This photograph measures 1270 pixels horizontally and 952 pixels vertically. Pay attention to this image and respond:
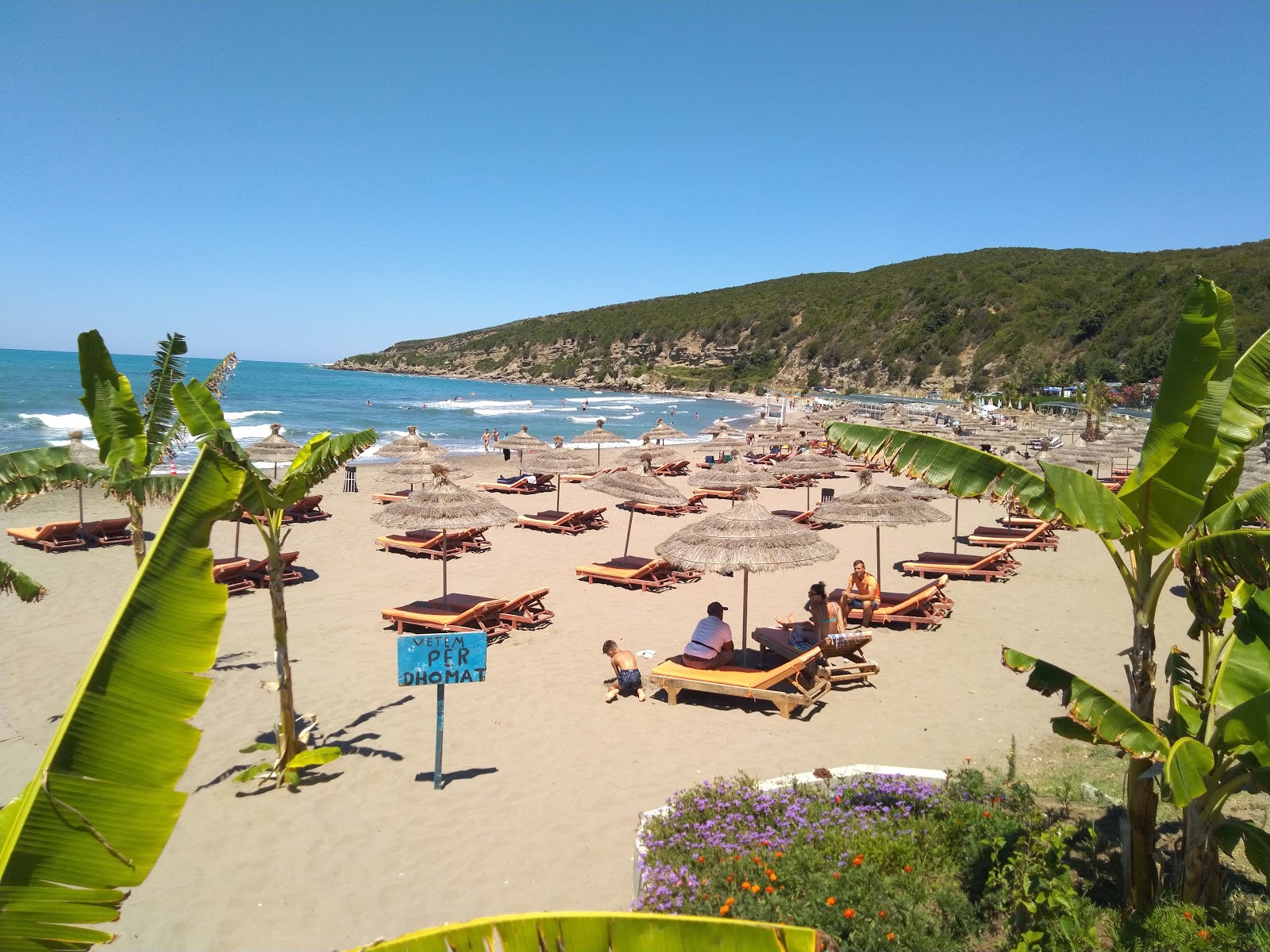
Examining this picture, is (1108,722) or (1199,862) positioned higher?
(1108,722)

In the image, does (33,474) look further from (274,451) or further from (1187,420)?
(274,451)

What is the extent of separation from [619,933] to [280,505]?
15.5 ft

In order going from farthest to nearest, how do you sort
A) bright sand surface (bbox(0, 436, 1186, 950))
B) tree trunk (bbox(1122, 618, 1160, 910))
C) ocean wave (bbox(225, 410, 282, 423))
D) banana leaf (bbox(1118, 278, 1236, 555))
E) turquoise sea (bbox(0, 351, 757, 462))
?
ocean wave (bbox(225, 410, 282, 423)) < turquoise sea (bbox(0, 351, 757, 462)) < bright sand surface (bbox(0, 436, 1186, 950)) < tree trunk (bbox(1122, 618, 1160, 910)) < banana leaf (bbox(1118, 278, 1236, 555))

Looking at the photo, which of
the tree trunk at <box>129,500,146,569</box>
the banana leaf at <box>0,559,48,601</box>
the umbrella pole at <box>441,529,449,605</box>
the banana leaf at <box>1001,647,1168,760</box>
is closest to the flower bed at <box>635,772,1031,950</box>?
the banana leaf at <box>1001,647,1168,760</box>

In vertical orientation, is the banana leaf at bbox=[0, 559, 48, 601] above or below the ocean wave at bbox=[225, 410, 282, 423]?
below

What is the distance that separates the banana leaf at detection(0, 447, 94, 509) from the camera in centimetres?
688

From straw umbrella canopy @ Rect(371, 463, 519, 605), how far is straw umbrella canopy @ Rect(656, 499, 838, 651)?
3.15m

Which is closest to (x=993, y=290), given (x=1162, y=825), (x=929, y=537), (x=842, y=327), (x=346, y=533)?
(x=842, y=327)

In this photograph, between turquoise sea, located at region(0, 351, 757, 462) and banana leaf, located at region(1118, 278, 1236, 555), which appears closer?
banana leaf, located at region(1118, 278, 1236, 555)

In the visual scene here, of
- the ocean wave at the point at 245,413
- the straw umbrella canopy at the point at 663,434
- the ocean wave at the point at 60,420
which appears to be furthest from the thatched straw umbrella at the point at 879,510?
the ocean wave at the point at 245,413

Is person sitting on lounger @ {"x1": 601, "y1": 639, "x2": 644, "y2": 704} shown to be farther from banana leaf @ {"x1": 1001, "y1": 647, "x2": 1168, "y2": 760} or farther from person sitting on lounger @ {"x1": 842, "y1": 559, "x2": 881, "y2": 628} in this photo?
banana leaf @ {"x1": 1001, "y1": 647, "x2": 1168, "y2": 760}

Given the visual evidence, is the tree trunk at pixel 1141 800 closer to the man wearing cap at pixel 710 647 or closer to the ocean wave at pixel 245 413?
the man wearing cap at pixel 710 647

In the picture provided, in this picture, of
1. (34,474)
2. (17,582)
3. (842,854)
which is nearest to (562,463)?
(34,474)

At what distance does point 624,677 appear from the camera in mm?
8000
